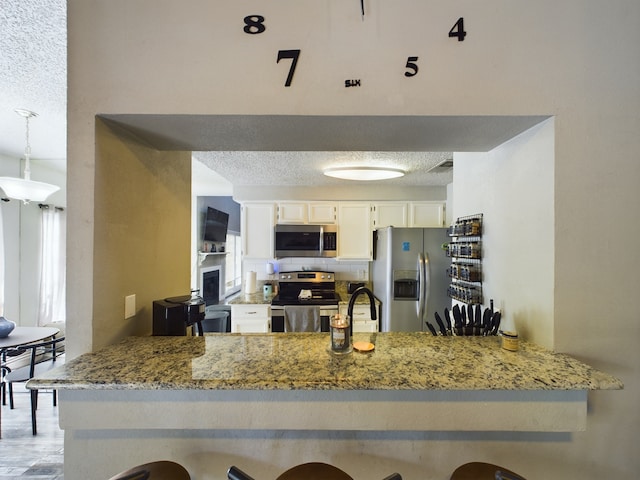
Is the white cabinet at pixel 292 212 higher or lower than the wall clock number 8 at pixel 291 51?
lower

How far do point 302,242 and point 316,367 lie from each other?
272 centimetres

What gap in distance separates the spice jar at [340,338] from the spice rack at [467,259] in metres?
1.00

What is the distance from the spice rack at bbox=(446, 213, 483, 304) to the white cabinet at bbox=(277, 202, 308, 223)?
2233mm

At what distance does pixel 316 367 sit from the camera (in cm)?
99

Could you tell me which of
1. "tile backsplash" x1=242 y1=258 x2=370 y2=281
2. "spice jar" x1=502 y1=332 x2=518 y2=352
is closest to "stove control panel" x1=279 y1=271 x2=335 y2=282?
"tile backsplash" x1=242 y1=258 x2=370 y2=281

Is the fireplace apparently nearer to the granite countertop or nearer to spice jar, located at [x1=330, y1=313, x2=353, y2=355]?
the granite countertop

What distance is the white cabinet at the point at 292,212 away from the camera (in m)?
3.79

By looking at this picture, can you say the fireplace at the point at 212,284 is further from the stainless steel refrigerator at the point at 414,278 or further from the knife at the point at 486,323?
the knife at the point at 486,323

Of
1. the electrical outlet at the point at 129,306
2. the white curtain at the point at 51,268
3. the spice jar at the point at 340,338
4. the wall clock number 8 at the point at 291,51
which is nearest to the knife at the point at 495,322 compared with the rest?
the spice jar at the point at 340,338

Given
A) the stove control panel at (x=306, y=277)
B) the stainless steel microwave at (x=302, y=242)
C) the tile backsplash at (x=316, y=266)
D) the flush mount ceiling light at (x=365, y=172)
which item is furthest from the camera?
the tile backsplash at (x=316, y=266)

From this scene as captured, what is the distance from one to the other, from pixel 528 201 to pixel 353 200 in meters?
2.69

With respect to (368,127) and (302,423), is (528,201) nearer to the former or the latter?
(368,127)

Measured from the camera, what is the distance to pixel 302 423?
0.98 meters

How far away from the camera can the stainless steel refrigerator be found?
2992 mm
